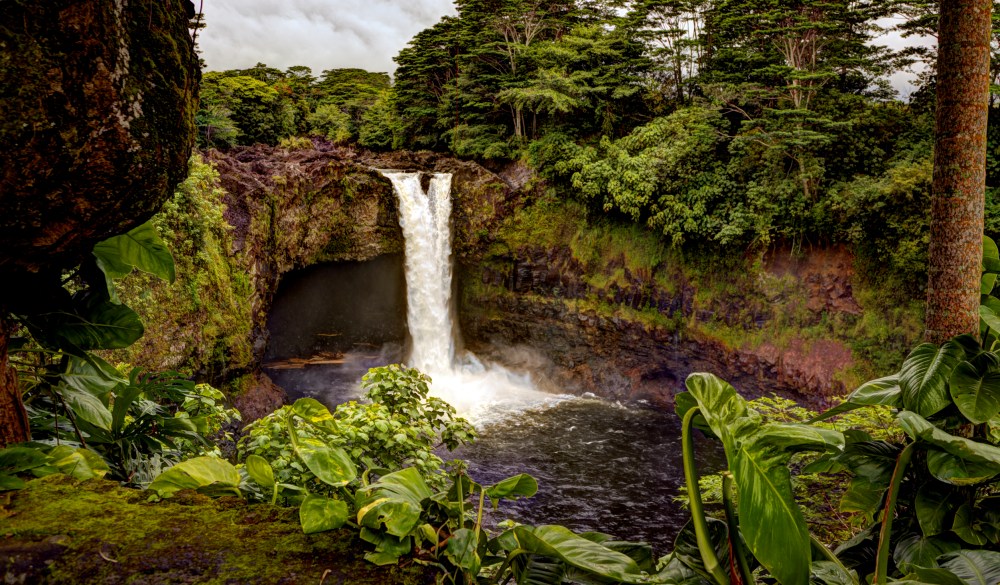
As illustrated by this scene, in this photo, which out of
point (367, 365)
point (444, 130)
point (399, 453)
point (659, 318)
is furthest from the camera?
point (444, 130)

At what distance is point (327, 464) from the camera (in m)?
1.54

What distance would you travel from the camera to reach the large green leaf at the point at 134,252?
2.00 meters

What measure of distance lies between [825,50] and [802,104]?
1.59 metres

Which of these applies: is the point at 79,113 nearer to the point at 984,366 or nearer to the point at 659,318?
the point at 984,366

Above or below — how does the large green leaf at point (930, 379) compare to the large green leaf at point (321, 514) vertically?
above

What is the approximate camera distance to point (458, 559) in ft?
4.24

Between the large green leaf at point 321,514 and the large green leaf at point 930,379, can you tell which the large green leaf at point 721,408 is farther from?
the large green leaf at point 930,379

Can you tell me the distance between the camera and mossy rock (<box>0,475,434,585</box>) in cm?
119

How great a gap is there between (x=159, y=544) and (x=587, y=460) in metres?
9.55

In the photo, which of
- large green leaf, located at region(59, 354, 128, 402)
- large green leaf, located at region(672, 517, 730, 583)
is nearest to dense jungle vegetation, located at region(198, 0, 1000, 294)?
large green leaf, located at region(672, 517, 730, 583)

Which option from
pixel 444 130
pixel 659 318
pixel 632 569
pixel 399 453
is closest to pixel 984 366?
pixel 632 569

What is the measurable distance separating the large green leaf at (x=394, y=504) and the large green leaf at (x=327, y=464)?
2.5 inches

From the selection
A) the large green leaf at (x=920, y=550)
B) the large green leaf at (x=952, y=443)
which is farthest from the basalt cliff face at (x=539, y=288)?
the large green leaf at (x=952, y=443)

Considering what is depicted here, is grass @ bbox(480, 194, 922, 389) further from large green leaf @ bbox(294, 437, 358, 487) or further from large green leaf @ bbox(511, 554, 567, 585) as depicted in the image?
large green leaf @ bbox(294, 437, 358, 487)
